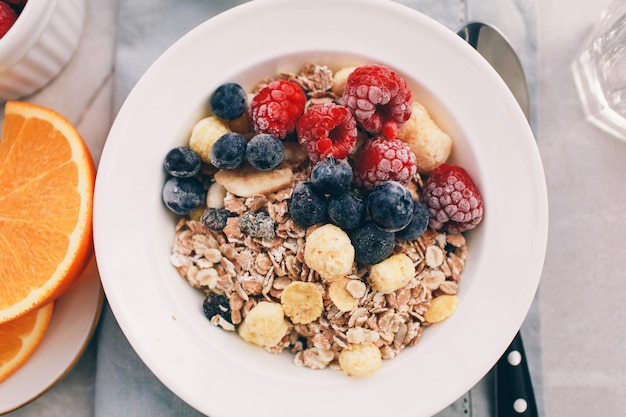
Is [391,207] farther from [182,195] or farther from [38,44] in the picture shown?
[38,44]

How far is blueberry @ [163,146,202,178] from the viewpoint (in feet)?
2.79

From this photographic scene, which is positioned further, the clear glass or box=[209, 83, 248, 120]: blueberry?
the clear glass

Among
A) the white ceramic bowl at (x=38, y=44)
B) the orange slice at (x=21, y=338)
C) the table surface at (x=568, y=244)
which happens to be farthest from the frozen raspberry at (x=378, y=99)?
the orange slice at (x=21, y=338)

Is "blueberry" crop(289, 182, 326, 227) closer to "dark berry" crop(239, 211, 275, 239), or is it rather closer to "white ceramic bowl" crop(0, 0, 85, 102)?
"dark berry" crop(239, 211, 275, 239)

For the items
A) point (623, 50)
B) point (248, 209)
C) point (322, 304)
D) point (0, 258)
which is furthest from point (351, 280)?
point (623, 50)

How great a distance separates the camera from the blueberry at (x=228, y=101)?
0.85 m

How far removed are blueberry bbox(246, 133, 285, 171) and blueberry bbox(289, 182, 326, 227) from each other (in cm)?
5

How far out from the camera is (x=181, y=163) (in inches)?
33.5

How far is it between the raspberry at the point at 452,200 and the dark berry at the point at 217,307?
1.16 ft

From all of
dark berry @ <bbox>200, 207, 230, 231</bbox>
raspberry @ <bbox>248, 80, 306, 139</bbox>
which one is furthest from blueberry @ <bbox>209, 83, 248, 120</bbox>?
dark berry @ <bbox>200, 207, 230, 231</bbox>

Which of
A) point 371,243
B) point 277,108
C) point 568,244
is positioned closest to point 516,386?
point 568,244

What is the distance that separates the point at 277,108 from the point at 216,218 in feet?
0.65

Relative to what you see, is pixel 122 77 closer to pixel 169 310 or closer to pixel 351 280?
pixel 169 310

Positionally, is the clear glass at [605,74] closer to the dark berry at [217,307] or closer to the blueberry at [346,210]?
the blueberry at [346,210]
